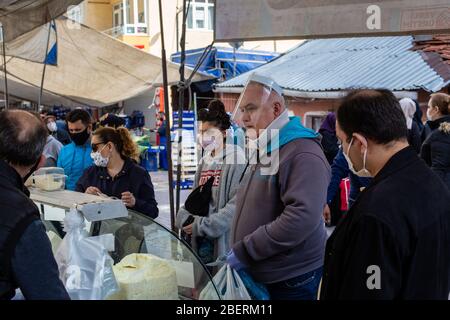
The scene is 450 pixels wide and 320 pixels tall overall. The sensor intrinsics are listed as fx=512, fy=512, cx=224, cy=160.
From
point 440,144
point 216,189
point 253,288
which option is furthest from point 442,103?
point 253,288

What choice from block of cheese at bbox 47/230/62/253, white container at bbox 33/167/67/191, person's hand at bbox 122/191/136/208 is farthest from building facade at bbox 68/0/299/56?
block of cheese at bbox 47/230/62/253

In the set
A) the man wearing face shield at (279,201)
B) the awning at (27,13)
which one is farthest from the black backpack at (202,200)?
the awning at (27,13)

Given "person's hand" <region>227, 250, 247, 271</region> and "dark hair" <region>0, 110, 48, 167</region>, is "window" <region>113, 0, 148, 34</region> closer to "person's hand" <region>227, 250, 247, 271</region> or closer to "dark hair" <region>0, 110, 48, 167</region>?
"person's hand" <region>227, 250, 247, 271</region>

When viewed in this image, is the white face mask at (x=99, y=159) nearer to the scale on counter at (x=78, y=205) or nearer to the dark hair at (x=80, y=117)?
the dark hair at (x=80, y=117)

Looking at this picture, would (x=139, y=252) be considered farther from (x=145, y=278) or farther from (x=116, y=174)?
(x=116, y=174)

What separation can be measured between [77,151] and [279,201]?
2.58m

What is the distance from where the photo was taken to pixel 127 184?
12.4ft

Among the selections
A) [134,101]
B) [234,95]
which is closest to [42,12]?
[234,95]

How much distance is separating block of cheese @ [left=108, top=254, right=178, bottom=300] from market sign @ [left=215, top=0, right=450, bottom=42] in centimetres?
137

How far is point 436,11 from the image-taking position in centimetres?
223

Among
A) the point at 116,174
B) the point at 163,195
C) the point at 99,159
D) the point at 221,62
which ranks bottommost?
the point at 163,195

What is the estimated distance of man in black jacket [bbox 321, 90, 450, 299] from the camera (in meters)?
1.61

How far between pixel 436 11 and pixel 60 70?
33.3 feet

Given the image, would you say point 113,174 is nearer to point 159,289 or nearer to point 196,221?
point 196,221
